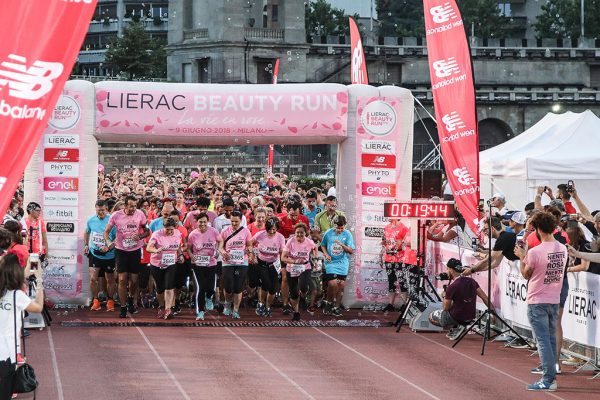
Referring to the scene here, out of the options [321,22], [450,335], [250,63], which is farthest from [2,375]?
[321,22]

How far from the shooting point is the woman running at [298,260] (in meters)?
18.5

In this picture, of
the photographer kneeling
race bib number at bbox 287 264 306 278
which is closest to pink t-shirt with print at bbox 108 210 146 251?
race bib number at bbox 287 264 306 278

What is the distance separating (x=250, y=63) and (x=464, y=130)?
5655 cm

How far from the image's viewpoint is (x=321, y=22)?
96500 mm

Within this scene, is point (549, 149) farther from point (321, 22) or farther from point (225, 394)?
point (321, 22)

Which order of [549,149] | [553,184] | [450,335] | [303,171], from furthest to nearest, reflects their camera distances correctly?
1. [303,171]
2. [553,184]
3. [549,149]
4. [450,335]

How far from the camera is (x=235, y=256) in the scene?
18.4m

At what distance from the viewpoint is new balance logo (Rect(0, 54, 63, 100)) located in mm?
5551

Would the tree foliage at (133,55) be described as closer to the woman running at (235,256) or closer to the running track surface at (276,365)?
the woman running at (235,256)

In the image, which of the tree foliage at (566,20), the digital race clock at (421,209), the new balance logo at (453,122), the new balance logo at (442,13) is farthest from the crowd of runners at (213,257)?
the tree foliage at (566,20)

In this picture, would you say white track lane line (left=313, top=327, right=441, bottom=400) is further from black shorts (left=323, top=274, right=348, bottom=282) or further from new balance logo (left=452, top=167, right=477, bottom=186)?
new balance logo (left=452, top=167, right=477, bottom=186)

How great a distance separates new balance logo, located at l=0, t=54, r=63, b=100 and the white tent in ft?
61.9

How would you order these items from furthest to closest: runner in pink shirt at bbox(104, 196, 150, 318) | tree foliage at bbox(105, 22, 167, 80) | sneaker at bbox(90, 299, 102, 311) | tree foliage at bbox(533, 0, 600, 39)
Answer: tree foliage at bbox(533, 0, 600, 39) → tree foliage at bbox(105, 22, 167, 80) → sneaker at bbox(90, 299, 102, 311) → runner in pink shirt at bbox(104, 196, 150, 318)

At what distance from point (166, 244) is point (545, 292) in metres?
7.05
